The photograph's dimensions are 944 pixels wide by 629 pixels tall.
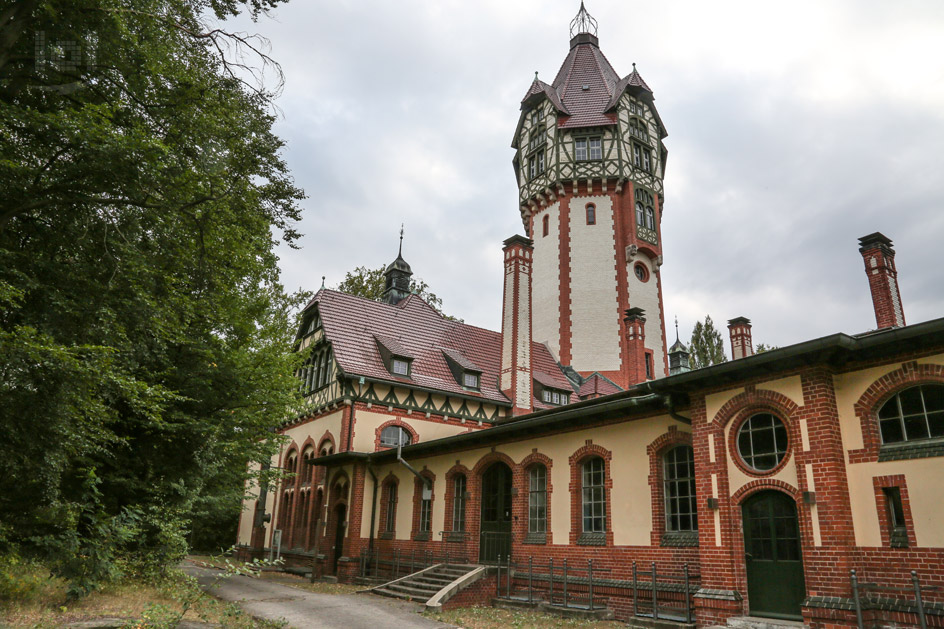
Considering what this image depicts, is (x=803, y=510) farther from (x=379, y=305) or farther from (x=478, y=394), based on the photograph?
(x=379, y=305)

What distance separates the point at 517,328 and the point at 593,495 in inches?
450

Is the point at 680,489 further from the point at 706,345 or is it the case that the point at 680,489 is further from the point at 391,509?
the point at 706,345

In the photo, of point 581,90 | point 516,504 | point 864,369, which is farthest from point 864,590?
point 581,90

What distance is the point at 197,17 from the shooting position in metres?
9.56

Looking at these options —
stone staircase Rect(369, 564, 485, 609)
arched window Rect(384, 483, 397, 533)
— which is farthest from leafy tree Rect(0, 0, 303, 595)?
arched window Rect(384, 483, 397, 533)

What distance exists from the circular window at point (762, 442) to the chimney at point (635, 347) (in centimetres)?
1781

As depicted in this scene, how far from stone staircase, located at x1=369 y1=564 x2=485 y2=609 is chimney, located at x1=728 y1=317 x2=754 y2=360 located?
9.99 metres

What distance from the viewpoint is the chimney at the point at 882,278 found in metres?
13.8

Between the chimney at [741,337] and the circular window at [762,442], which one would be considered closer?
the circular window at [762,442]

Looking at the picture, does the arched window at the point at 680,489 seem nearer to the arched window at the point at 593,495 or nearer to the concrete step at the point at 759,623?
the arched window at the point at 593,495

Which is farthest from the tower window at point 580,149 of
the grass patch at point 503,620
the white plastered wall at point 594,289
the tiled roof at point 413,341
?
the grass patch at point 503,620

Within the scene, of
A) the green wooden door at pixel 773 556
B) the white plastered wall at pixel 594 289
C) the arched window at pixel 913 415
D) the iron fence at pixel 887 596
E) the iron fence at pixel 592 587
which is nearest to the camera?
the iron fence at pixel 887 596

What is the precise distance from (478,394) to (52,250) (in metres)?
16.1

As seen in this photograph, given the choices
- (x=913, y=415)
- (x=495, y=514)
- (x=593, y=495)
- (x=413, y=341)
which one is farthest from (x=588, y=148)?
(x=913, y=415)
